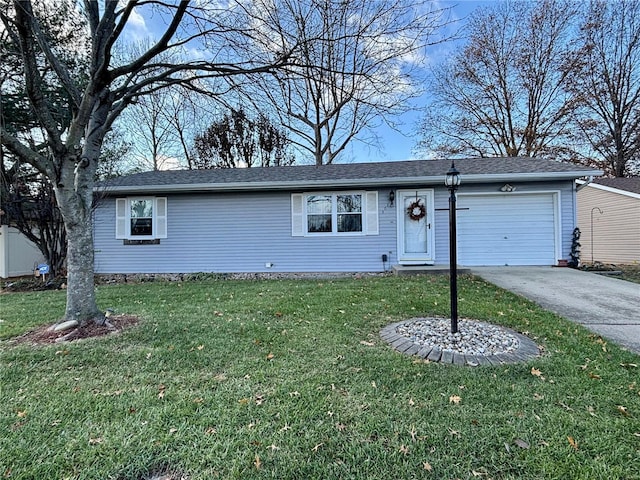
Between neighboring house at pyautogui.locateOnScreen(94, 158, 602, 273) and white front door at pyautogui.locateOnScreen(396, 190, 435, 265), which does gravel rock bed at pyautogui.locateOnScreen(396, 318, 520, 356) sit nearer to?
white front door at pyautogui.locateOnScreen(396, 190, 435, 265)

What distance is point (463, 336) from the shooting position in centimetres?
358

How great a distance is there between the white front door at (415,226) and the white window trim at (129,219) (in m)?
6.78

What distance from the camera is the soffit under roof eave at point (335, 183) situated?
8.02 metres

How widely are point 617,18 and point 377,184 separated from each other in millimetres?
17840

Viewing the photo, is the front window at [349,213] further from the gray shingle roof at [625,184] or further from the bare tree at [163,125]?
the gray shingle roof at [625,184]

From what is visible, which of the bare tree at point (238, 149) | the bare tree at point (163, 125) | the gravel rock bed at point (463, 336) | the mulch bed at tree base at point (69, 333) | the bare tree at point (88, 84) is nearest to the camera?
the gravel rock bed at point (463, 336)

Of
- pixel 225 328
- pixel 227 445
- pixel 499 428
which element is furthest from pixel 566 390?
pixel 225 328

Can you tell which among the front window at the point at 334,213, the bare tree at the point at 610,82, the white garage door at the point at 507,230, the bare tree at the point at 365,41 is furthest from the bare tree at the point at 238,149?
the bare tree at the point at 610,82

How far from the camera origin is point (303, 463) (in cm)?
180

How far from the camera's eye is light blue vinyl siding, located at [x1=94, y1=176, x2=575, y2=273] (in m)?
8.71

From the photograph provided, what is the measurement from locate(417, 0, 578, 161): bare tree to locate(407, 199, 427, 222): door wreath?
36.7ft

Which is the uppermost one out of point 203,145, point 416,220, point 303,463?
point 203,145

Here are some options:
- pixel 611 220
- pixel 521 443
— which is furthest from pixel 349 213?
pixel 611 220

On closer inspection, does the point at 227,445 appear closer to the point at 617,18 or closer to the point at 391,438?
the point at 391,438
